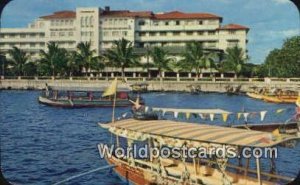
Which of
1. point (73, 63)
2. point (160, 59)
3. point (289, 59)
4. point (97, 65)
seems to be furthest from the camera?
point (73, 63)

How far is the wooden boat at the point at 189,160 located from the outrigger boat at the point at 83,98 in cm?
3066

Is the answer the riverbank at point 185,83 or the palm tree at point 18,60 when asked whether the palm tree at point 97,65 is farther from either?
the palm tree at point 18,60

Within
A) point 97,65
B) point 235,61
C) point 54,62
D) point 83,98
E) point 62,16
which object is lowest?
point 83,98

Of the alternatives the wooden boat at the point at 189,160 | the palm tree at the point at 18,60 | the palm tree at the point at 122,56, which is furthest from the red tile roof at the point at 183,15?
the wooden boat at the point at 189,160

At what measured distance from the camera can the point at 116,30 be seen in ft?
284

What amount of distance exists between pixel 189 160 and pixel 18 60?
223 ft

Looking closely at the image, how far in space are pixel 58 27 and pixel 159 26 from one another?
1854cm

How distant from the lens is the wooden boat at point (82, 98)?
A: 46.8m

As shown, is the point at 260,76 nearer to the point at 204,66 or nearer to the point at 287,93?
the point at 204,66

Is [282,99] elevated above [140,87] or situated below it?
below

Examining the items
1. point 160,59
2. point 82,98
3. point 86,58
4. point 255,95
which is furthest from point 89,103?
point 86,58

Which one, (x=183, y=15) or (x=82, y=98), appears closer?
(x=82, y=98)

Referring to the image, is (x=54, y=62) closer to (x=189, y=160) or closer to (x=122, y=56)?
(x=122, y=56)

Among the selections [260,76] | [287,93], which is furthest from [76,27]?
[287,93]
